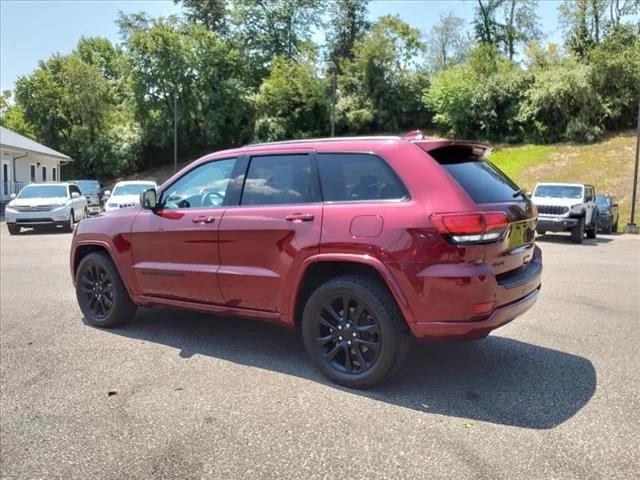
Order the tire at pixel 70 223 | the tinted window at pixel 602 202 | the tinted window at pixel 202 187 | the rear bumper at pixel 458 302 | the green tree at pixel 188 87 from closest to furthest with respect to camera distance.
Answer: the rear bumper at pixel 458 302 → the tinted window at pixel 202 187 → the tire at pixel 70 223 → the tinted window at pixel 602 202 → the green tree at pixel 188 87

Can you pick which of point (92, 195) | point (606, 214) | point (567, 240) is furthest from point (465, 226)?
point (92, 195)

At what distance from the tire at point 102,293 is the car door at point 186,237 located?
416mm

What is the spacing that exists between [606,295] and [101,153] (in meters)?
47.5

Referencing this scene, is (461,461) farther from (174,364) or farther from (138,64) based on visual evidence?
(138,64)

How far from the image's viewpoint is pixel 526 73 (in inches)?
1431

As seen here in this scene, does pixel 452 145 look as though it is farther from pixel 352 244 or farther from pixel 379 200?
pixel 352 244

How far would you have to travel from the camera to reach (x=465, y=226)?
140 inches

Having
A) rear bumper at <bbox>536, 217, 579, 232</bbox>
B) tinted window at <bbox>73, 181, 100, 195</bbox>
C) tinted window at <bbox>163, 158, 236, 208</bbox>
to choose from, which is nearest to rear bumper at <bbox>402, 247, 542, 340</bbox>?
tinted window at <bbox>163, 158, 236, 208</bbox>

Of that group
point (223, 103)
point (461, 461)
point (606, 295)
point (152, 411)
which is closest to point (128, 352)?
point (152, 411)

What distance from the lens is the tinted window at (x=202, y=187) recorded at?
4816 mm

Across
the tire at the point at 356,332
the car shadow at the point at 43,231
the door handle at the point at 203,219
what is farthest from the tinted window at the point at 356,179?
the car shadow at the point at 43,231

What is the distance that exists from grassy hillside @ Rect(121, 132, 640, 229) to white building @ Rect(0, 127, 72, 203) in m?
27.6

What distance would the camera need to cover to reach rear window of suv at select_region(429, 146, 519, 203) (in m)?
3.88

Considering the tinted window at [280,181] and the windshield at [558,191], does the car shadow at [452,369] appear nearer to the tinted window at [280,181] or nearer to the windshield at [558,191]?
the tinted window at [280,181]
